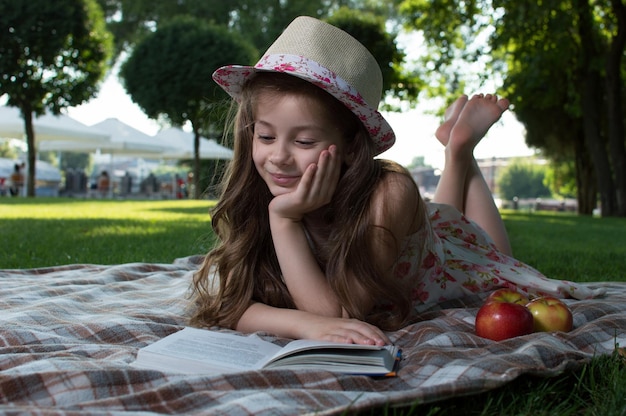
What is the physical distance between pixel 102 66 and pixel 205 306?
16551 mm

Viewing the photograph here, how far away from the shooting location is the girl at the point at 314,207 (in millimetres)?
2277

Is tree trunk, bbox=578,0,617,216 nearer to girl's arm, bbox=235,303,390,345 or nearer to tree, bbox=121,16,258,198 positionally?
tree, bbox=121,16,258,198

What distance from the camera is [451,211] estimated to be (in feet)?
10.7

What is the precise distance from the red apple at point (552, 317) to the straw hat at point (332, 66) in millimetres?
849

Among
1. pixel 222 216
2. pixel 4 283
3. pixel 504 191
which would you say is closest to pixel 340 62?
pixel 222 216

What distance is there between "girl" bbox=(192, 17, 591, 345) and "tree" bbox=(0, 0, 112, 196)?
15860 millimetres

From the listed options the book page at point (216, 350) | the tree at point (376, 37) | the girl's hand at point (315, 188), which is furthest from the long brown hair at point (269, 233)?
the tree at point (376, 37)

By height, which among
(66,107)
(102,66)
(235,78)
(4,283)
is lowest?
(4,283)

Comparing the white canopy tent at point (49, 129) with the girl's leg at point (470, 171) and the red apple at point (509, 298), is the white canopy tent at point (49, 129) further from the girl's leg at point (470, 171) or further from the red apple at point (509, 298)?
the red apple at point (509, 298)

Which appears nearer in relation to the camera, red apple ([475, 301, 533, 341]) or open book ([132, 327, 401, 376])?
open book ([132, 327, 401, 376])

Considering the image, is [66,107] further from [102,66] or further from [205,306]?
[205,306]

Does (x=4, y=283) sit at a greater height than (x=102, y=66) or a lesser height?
lesser

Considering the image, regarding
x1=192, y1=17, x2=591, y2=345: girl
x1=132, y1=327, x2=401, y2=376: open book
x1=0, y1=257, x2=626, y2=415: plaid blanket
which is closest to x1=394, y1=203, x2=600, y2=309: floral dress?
x1=192, y1=17, x2=591, y2=345: girl

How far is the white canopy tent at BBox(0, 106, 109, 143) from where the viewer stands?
19.4 metres
